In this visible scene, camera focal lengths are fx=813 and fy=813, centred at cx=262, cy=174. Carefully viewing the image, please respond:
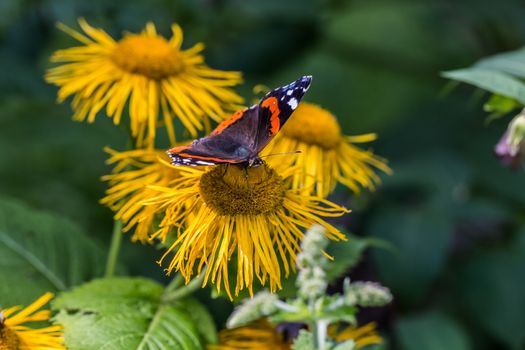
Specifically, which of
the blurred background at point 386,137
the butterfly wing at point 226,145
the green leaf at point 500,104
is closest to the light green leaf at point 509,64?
the green leaf at point 500,104

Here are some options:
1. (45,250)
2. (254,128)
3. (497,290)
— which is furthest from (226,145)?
(497,290)

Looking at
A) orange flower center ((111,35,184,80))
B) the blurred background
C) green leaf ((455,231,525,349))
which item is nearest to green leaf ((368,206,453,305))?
the blurred background

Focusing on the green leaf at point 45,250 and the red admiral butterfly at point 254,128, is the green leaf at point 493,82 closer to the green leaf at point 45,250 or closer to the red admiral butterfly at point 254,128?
the red admiral butterfly at point 254,128

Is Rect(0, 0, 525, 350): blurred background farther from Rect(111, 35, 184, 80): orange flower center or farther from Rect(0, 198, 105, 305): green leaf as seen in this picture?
Rect(111, 35, 184, 80): orange flower center

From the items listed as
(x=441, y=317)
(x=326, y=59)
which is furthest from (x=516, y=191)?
(x=326, y=59)

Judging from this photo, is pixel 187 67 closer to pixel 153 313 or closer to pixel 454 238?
pixel 153 313
